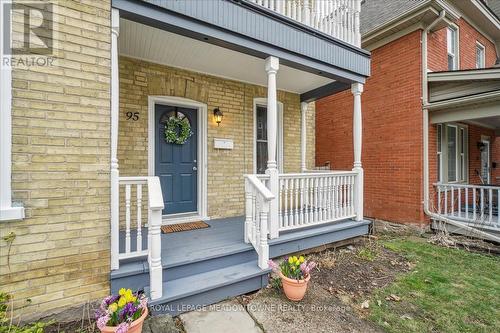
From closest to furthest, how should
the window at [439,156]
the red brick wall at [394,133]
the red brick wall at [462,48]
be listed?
the red brick wall at [394,133]
the red brick wall at [462,48]
the window at [439,156]

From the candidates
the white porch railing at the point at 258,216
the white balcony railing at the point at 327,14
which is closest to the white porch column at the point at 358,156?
the white balcony railing at the point at 327,14

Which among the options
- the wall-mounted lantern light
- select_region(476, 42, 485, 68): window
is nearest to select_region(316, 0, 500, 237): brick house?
select_region(476, 42, 485, 68): window

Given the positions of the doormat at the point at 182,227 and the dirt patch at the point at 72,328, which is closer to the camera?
the dirt patch at the point at 72,328

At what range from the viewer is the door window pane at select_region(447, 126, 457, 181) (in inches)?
281

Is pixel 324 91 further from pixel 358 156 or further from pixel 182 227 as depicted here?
pixel 182 227

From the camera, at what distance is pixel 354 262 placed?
13.6 feet

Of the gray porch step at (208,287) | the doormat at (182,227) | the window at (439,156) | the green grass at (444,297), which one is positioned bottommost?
the green grass at (444,297)

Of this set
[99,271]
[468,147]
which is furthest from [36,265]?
[468,147]

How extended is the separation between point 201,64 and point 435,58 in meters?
5.97

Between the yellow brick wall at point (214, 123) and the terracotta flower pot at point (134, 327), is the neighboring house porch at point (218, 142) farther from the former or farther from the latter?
the terracotta flower pot at point (134, 327)

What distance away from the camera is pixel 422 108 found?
5.91 m

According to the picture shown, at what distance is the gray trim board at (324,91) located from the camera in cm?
508

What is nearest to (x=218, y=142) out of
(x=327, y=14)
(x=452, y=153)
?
(x=327, y=14)

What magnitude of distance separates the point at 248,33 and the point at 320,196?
284 cm
